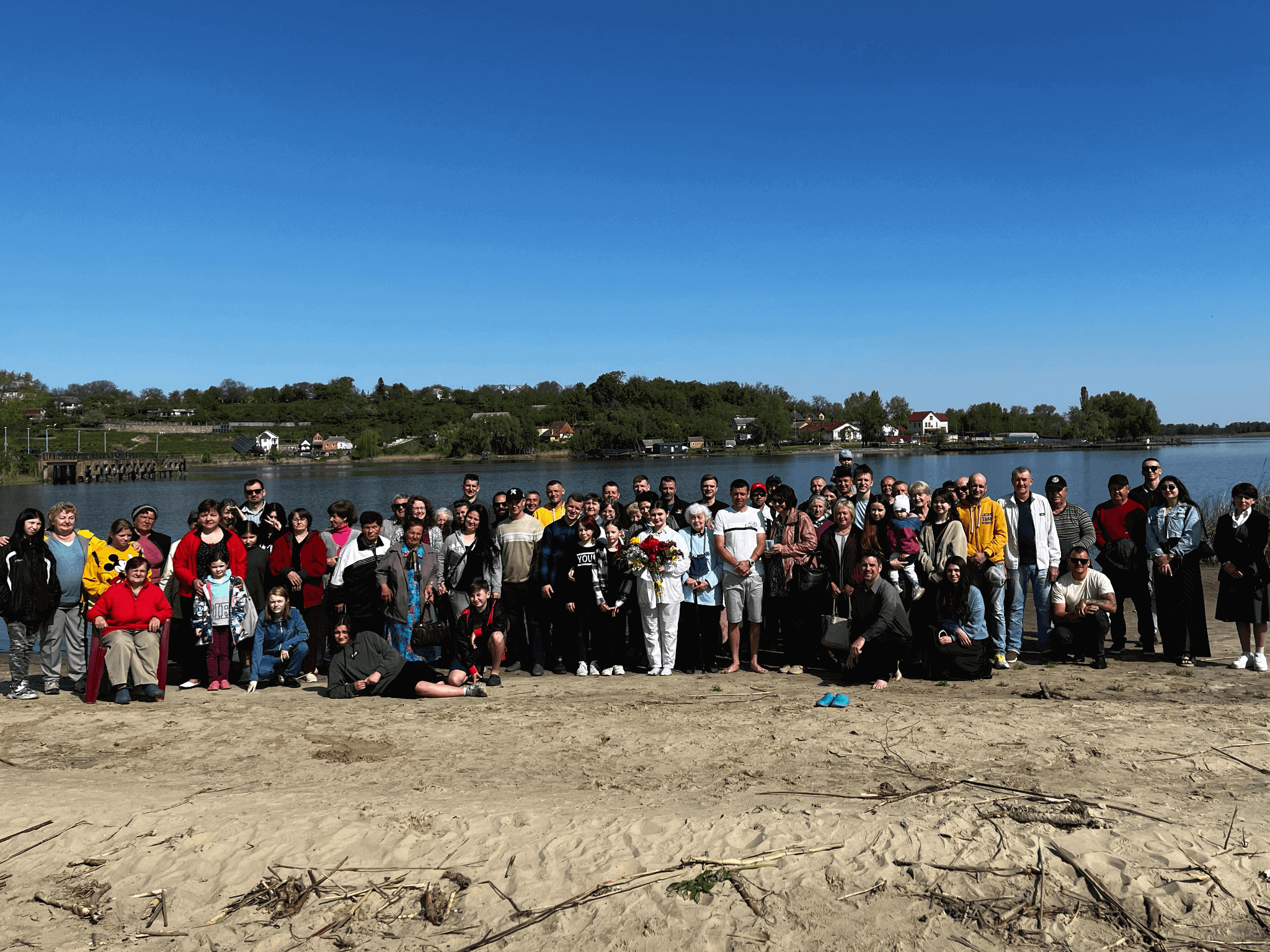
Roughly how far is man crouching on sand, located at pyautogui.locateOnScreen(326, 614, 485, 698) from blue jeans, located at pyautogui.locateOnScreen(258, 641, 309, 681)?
2.82ft

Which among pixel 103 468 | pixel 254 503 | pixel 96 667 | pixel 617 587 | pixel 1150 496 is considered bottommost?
pixel 96 667

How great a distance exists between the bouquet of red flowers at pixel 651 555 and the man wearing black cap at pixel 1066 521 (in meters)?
4.58

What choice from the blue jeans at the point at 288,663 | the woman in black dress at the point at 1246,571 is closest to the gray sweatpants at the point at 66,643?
the blue jeans at the point at 288,663

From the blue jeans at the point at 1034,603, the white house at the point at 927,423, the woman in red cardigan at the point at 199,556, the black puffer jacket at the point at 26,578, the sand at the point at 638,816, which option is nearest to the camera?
the sand at the point at 638,816

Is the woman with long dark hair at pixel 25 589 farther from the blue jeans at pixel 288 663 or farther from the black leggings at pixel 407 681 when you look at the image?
the black leggings at pixel 407 681

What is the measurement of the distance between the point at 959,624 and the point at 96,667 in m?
8.79

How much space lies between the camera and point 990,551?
9.05 m

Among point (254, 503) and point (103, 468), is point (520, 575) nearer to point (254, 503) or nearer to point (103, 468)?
point (254, 503)

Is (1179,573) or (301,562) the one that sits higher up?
(301,562)

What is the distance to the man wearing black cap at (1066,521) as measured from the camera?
9.57 metres

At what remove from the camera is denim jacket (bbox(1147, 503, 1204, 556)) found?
29.4ft

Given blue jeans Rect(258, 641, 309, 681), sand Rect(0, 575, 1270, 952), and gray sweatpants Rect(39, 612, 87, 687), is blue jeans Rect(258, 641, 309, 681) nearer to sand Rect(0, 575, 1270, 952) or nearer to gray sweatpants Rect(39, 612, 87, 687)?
sand Rect(0, 575, 1270, 952)

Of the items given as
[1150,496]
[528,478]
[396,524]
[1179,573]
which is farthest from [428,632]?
[528,478]

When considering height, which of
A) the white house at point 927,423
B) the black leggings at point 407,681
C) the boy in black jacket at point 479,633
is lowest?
the black leggings at point 407,681
